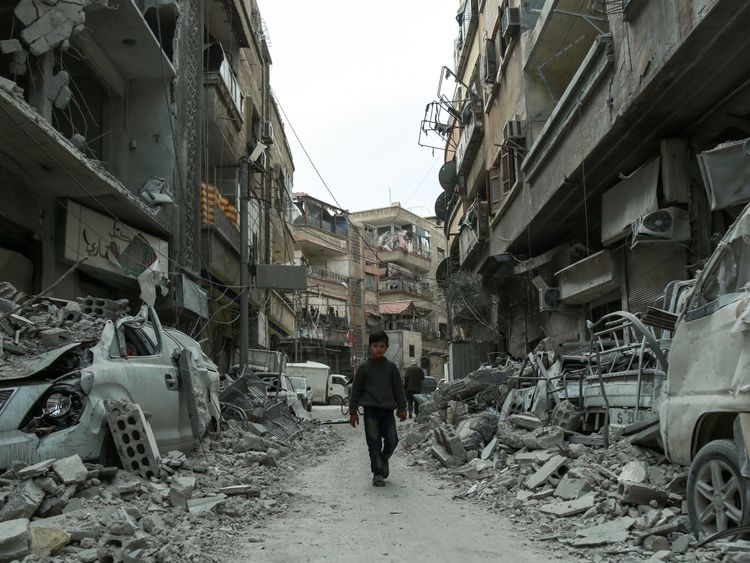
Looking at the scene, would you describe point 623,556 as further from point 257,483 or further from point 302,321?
point 302,321

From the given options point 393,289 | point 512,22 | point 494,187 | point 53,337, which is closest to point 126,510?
point 53,337

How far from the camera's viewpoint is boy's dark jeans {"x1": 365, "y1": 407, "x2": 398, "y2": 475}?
7.94 metres

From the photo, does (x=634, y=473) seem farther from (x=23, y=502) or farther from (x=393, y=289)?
(x=393, y=289)

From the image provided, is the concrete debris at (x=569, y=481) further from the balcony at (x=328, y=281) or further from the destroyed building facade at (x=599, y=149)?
the balcony at (x=328, y=281)

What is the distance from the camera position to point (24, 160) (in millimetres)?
11984

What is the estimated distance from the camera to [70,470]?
523cm

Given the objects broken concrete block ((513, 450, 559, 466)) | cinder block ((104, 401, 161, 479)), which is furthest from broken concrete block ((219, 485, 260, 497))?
broken concrete block ((513, 450, 559, 466))

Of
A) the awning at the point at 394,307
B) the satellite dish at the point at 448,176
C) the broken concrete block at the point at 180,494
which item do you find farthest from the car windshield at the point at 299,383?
the awning at the point at 394,307

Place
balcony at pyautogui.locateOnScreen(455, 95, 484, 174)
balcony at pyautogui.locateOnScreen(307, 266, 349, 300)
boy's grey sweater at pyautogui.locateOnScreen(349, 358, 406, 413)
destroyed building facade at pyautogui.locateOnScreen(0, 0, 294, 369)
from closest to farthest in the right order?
boy's grey sweater at pyautogui.locateOnScreen(349, 358, 406, 413) < destroyed building facade at pyautogui.locateOnScreen(0, 0, 294, 369) < balcony at pyautogui.locateOnScreen(455, 95, 484, 174) < balcony at pyautogui.locateOnScreen(307, 266, 349, 300)

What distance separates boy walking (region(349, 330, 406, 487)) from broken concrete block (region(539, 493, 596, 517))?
2436mm

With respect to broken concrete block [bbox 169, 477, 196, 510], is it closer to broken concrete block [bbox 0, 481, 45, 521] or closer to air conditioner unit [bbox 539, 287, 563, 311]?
broken concrete block [bbox 0, 481, 45, 521]

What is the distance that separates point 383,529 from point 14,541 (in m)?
2.63

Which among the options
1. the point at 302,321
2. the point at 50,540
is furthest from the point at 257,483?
the point at 302,321

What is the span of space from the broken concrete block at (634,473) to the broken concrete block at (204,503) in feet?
10.9
